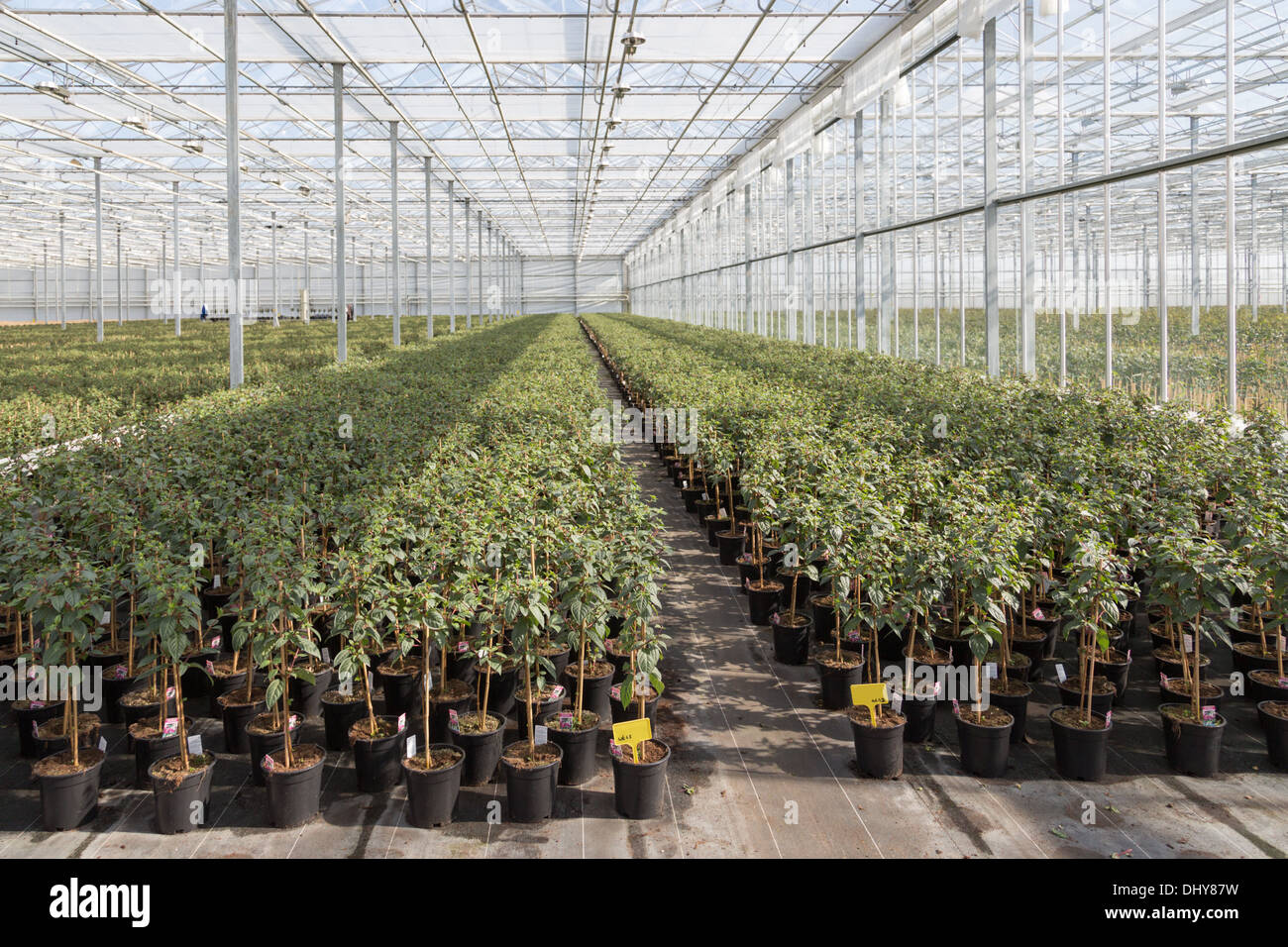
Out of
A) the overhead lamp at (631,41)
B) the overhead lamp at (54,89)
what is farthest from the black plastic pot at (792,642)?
the overhead lamp at (54,89)

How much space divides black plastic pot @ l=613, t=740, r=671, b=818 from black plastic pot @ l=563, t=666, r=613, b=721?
3.47 ft

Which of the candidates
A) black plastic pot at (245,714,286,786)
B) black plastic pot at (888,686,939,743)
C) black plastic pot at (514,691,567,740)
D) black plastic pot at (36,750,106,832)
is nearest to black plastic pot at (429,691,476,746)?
black plastic pot at (514,691,567,740)

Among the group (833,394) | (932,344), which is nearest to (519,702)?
(833,394)

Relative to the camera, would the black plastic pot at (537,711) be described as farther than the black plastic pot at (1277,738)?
Yes

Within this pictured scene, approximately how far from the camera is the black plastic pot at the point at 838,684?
536cm

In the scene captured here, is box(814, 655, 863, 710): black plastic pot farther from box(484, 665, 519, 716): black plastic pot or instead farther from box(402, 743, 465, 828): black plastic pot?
box(402, 743, 465, 828): black plastic pot

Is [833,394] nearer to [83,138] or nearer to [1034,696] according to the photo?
[1034,696]

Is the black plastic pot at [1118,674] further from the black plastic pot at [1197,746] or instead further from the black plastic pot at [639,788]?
the black plastic pot at [639,788]

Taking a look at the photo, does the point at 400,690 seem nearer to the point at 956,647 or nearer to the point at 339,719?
the point at 339,719

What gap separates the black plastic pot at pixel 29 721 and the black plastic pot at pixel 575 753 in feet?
8.98

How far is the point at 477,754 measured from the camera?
4.49 m

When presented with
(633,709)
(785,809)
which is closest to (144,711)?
(633,709)

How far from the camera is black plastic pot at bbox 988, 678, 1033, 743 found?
4844 mm
